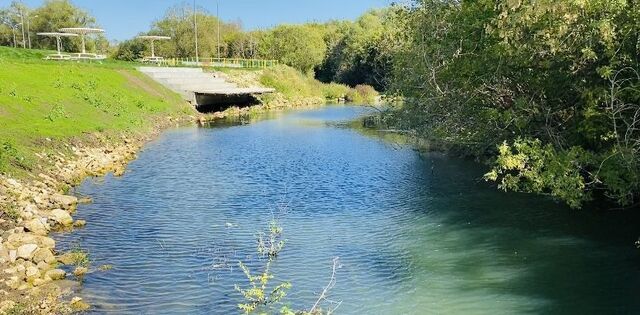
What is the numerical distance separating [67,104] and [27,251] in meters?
26.0

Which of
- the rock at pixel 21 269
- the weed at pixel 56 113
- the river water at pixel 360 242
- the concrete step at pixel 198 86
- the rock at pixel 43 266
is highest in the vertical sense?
the concrete step at pixel 198 86

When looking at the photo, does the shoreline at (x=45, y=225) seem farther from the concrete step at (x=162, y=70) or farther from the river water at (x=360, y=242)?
the concrete step at (x=162, y=70)

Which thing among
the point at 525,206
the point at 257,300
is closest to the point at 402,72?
the point at 525,206

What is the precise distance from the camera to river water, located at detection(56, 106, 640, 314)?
1391 cm

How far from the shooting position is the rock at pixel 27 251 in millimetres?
15562

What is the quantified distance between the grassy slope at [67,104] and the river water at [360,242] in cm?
372

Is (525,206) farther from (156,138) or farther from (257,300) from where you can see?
(156,138)

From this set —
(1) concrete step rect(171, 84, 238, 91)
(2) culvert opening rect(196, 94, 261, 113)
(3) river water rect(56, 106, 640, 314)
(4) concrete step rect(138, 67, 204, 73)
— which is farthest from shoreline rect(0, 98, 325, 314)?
(4) concrete step rect(138, 67, 204, 73)

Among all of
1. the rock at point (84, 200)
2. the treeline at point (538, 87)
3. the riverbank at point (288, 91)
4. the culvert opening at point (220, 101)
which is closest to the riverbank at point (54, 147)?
the rock at point (84, 200)

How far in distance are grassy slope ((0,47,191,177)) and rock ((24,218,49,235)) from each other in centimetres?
476

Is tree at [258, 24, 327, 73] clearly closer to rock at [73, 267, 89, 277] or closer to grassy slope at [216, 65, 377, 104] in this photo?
grassy slope at [216, 65, 377, 104]

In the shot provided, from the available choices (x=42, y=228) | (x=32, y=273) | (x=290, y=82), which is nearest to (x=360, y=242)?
(x=32, y=273)

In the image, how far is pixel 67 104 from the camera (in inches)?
1556

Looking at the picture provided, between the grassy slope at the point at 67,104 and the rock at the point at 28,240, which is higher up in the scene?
the grassy slope at the point at 67,104
